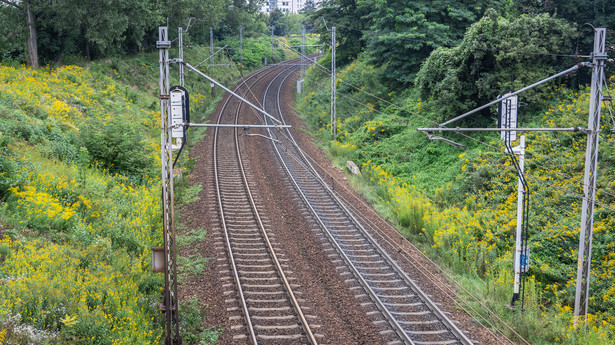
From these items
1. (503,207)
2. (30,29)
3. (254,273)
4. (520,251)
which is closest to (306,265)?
(254,273)

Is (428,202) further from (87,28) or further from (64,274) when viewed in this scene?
(87,28)

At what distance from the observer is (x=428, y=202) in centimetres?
1805

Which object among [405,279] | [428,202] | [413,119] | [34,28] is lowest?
[405,279]

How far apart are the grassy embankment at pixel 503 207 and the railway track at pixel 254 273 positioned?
16.1ft

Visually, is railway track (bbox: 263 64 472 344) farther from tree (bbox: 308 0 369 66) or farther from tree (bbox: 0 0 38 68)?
tree (bbox: 308 0 369 66)

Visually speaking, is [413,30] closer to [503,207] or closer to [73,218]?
[503,207]

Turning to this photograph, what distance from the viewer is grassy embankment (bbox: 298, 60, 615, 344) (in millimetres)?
12250

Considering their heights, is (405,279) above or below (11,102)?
below

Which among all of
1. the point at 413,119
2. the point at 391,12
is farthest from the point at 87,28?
the point at 413,119

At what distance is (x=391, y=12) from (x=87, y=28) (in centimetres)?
2075

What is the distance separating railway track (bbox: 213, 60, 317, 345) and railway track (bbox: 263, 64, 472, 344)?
1.89 metres

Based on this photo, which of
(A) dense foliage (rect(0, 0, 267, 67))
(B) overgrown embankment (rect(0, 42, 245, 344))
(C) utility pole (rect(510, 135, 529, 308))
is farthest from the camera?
(A) dense foliage (rect(0, 0, 267, 67))

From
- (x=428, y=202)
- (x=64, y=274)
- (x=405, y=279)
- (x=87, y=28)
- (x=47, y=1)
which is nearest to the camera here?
(x=64, y=274)

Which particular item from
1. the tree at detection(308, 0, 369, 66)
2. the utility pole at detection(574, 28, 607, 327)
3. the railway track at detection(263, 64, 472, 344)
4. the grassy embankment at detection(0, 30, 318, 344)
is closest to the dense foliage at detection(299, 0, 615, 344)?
the utility pole at detection(574, 28, 607, 327)
